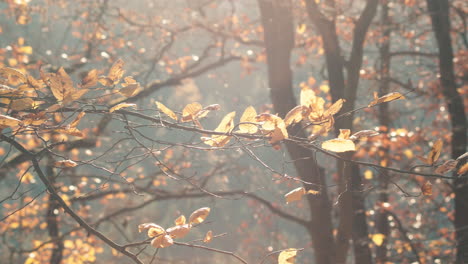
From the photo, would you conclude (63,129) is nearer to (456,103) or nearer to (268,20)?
(268,20)

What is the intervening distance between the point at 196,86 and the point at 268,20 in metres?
30.3

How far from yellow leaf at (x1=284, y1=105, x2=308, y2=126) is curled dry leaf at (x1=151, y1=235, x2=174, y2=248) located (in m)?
0.49

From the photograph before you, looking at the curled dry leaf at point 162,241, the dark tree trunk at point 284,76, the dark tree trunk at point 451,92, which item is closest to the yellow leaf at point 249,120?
the curled dry leaf at point 162,241

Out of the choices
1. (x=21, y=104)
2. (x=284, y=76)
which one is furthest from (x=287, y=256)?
(x=284, y=76)

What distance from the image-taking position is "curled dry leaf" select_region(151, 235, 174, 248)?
1254 millimetres

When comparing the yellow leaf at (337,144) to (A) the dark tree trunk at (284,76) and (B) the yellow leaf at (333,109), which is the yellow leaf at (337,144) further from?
(A) the dark tree trunk at (284,76)

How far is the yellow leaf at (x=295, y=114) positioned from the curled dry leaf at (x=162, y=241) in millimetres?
489

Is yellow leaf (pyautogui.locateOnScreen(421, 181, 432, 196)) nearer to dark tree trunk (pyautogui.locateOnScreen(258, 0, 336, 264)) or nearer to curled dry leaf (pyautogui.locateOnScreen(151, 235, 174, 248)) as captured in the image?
curled dry leaf (pyautogui.locateOnScreen(151, 235, 174, 248))

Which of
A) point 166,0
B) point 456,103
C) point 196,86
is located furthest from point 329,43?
point 196,86

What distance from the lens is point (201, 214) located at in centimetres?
137

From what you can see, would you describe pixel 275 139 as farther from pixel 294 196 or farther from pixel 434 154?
pixel 434 154

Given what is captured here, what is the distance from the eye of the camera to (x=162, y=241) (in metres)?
1.29

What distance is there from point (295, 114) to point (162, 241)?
1.80 ft

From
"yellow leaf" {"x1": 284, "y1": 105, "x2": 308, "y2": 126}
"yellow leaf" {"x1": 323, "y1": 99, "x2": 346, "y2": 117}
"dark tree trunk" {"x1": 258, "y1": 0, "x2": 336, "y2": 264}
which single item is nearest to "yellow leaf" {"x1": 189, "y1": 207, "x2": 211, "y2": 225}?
"yellow leaf" {"x1": 284, "y1": 105, "x2": 308, "y2": 126}
